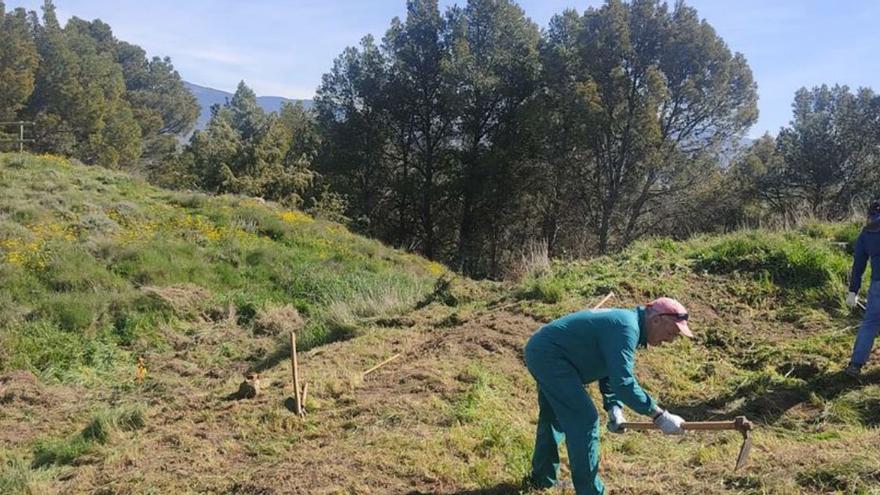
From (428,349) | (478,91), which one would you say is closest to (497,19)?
(478,91)

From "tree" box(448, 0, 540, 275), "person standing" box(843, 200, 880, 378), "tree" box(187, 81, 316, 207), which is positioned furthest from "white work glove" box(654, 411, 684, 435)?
"tree" box(448, 0, 540, 275)

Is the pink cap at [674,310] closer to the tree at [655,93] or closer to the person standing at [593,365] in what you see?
the person standing at [593,365]

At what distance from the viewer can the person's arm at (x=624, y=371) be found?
12.1 feet

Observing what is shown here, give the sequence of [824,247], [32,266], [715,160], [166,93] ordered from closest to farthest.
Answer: [824,247], [32,266], [715,160], [166,93]

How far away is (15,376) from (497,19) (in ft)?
77.1

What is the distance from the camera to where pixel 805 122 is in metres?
26.4

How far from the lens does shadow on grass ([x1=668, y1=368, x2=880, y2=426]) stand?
6.02 metres

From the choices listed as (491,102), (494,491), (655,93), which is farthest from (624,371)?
(491,102)

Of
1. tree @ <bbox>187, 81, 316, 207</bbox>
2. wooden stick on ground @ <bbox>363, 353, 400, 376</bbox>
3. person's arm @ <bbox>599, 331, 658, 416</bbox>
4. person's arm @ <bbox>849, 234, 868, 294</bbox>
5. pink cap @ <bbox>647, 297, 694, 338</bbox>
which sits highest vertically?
tree @ <bbox>187, 81, 316, 207</bbox>

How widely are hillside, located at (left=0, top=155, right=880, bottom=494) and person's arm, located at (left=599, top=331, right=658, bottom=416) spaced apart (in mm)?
792

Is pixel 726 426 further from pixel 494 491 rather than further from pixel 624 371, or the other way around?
pixel 494 491

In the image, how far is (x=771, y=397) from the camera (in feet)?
20.3

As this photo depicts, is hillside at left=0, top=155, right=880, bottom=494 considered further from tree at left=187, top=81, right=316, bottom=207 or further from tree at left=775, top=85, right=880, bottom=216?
tree at left=775, top=85, right=880, bottom=216

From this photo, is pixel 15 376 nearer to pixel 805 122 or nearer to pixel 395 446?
pixel 395 446
